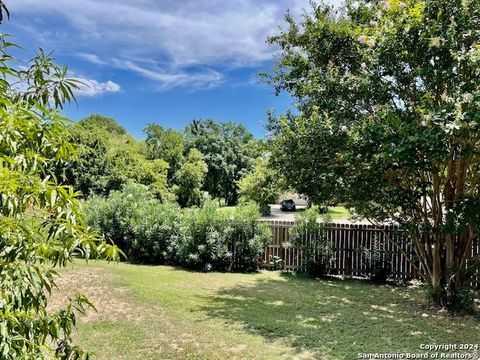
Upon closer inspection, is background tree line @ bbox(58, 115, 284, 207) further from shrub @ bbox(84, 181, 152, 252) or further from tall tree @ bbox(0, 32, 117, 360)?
tall tree @ bbox(0, 32, 117, 360)

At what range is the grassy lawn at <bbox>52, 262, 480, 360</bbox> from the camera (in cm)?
428

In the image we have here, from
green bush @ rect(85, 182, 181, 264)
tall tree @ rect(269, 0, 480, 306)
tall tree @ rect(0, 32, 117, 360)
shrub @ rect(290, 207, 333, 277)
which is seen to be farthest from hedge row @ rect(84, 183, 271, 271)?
tall tree @ rect(0, 32, 117, 360)

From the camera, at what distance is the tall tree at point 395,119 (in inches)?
185

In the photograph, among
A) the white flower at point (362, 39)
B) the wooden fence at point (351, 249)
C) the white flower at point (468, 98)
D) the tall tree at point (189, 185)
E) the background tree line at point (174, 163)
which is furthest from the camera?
the tall tree at point (189, 185)

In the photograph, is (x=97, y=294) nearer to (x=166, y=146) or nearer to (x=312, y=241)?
(x=312, y=241)

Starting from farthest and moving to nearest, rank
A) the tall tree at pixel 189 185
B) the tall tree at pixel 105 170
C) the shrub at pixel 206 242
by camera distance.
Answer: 1. the tall tree at pixel 189 185
2. the tall tree at pixel 105 170
3. the shrub at pixel 206 242

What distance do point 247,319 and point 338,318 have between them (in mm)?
1338

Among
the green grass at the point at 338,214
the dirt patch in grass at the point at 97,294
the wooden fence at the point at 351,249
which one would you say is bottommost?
the dirt patch in grass at the point at 97,294

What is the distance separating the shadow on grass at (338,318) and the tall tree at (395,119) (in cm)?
86

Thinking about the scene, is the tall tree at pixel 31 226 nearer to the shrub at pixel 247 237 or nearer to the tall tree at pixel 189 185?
the shrub at pixel 247 237

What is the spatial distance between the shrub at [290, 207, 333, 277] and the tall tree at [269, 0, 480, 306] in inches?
67.8

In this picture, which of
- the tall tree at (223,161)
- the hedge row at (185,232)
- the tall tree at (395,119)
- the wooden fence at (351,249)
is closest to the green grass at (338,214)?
the wooden fence at (351,249)

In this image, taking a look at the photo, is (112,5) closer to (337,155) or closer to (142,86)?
(337,155)

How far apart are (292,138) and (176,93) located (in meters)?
32.4
